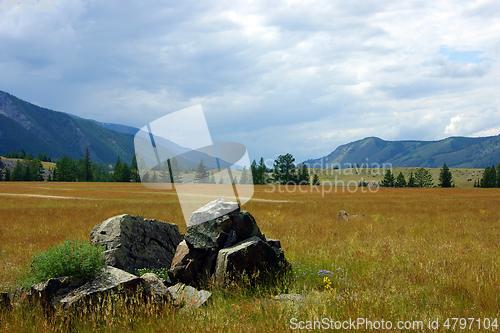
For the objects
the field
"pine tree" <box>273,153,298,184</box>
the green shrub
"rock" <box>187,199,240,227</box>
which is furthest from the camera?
"pine tree" <box>273,153,298,184</box>

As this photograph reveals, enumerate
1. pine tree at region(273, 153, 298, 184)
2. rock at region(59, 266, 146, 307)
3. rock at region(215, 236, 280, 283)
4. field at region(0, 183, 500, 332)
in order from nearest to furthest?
field at region(0, 183, 500, 332) < rock at region(59, 266, 146, 307) < rock at region(215, 236, 280, 283) < pine tree at region(273, 153, 298, 184)

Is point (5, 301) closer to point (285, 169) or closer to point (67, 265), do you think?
point (67, 265)

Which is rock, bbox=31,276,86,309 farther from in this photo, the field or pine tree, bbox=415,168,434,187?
pine tree, bbox=415,168,434,187

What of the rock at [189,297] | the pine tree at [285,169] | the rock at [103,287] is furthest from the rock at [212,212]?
the pine tree at [285,169]

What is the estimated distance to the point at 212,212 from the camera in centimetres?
686

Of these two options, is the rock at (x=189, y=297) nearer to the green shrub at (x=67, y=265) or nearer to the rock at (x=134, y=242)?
the green shrub at (x=67, y=265)

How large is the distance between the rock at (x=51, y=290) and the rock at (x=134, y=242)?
1.88 metres

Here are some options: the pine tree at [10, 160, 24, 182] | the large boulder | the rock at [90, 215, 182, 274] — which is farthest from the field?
the pine tree at [10, 160, 24, 182]

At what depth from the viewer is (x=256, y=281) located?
6160 millimetres

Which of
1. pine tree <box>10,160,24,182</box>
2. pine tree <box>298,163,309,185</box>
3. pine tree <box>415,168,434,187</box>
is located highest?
pine tree <box>10,160,24,182</box>

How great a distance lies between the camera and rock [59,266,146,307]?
487 centimetres

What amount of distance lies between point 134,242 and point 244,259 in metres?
3.36

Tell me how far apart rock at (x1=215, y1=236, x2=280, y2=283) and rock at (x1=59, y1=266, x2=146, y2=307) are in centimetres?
158

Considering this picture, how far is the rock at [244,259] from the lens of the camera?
602 centimetres
